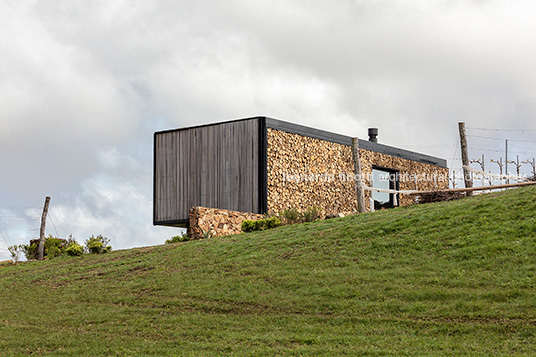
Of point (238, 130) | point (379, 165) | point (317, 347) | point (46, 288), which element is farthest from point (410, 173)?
point (317, 347)

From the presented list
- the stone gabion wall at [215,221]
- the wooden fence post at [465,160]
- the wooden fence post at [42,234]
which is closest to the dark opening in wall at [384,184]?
the stone gabion wall at [215,221]

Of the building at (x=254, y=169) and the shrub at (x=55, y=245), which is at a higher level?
the building at (x=254, y=169)

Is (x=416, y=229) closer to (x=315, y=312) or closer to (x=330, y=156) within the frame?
(x=315, y=312)

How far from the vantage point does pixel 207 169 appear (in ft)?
86.6

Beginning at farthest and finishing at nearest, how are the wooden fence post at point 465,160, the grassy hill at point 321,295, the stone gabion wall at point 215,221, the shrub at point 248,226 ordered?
the stone gabion wall at point 215,221, the shrub at point 248,226, the wooden fence post at point 465,160, the grassy hill at point 321,295

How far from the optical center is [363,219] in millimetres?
17141

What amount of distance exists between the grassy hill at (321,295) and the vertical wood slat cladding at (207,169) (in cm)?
807

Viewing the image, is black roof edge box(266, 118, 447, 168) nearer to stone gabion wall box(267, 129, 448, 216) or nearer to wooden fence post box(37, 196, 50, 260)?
stone gabion wall box(267, 129, 448, 216)

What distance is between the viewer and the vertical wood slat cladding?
24906 millimetres

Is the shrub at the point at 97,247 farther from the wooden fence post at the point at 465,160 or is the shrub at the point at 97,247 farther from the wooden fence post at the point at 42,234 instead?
the wooden fence post at the point at 465,160

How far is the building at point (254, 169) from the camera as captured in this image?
81.1ft

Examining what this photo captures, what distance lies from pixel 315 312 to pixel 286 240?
226 inches

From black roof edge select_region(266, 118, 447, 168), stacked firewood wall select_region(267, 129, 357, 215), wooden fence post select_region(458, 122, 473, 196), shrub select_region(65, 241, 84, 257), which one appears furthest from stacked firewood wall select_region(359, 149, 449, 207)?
shrub select_region(65, 241, 84, 257)

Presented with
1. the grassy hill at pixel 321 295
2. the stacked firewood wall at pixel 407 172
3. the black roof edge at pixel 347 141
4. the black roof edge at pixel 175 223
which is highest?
the black roof edge at pixel 347 141
